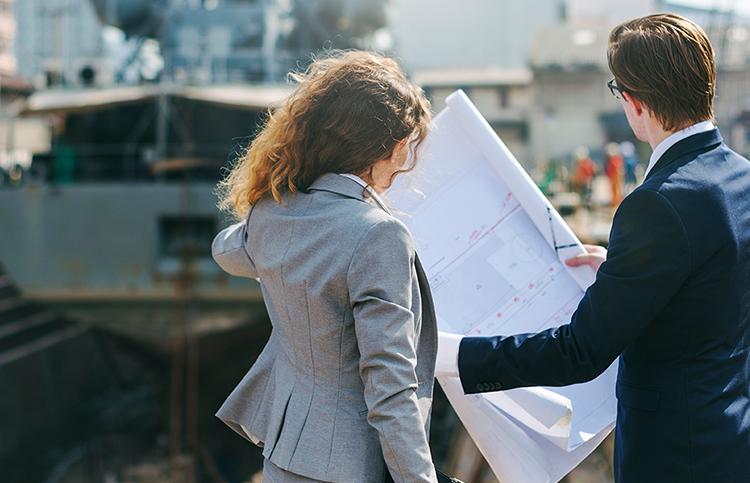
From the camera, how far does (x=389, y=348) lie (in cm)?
117

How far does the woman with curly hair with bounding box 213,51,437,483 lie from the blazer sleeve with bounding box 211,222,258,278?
0.11 metres

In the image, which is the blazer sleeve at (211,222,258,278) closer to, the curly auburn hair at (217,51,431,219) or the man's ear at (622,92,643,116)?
the curly auburn hair at (217,51,431,219)

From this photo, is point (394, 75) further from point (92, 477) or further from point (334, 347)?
point (92, 477)

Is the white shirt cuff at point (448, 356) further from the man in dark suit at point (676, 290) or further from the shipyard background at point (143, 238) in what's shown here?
the shipyard background at point (143, 238)

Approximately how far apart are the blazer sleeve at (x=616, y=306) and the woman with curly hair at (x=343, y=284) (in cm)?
23

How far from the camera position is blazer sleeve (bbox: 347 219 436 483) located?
3.86ft

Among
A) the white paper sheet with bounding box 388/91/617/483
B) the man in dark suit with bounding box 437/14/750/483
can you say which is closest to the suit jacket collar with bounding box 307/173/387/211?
the white paper sheet with bounding box 388/91/617/483

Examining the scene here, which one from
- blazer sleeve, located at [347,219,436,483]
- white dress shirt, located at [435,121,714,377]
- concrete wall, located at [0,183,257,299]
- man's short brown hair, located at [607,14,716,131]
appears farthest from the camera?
concrete wall, located at [0,183,257,299]

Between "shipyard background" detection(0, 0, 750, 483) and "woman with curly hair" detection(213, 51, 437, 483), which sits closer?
"woman with curly hair" detection(213, 51, 437, 483)

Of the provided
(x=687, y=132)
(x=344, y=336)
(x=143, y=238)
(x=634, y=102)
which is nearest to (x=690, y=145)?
(x=687, y=132)

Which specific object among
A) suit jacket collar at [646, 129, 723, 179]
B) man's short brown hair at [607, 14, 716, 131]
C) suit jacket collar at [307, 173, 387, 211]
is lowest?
suit jacket collar at [307, 173, 387, 211]

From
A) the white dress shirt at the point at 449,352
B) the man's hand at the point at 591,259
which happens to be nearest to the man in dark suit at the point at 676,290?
the white dress shirt at the point at 449,352

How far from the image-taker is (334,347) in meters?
1.28

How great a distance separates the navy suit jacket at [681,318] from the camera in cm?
126
